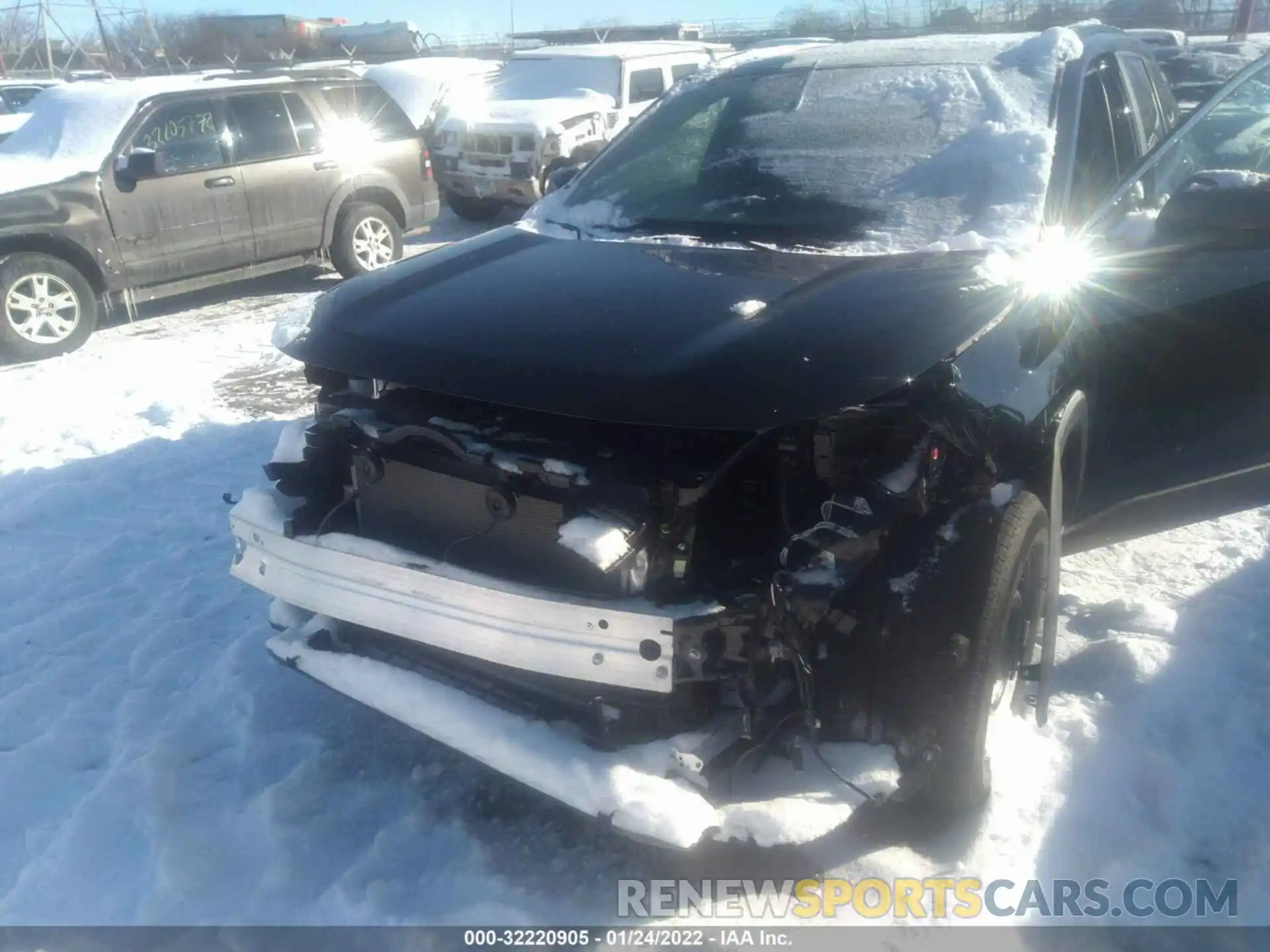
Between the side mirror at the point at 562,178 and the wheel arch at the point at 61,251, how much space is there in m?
4.82

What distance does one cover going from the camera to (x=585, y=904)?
255 centimetres

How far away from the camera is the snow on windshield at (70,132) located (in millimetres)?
7488

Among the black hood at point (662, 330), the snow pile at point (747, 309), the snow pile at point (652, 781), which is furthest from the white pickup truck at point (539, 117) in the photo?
the snow pile at point (652, 781)

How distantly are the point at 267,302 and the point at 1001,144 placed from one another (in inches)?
284

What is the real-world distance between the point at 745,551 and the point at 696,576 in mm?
163

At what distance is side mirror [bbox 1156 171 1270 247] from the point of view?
112 inches

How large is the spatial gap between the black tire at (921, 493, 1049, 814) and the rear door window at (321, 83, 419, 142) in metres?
8.11

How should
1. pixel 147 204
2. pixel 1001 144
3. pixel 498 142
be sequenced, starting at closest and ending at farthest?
pixel 1001 144 < pixel 147 204 < pixel 498 142

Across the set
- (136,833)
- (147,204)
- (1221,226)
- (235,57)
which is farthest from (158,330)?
(235,57)

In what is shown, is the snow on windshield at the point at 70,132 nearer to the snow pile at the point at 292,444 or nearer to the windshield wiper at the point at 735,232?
the snow pile at the point at 292,444

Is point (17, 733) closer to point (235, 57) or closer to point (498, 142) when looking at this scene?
point (498, 142)

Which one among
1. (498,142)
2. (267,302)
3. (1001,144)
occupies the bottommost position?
(267,302)

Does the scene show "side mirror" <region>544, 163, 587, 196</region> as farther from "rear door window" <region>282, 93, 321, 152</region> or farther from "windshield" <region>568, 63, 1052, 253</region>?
"rear door window" <region>282, 93, 321, 152</region>

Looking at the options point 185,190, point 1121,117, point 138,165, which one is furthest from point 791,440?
point 185,190
